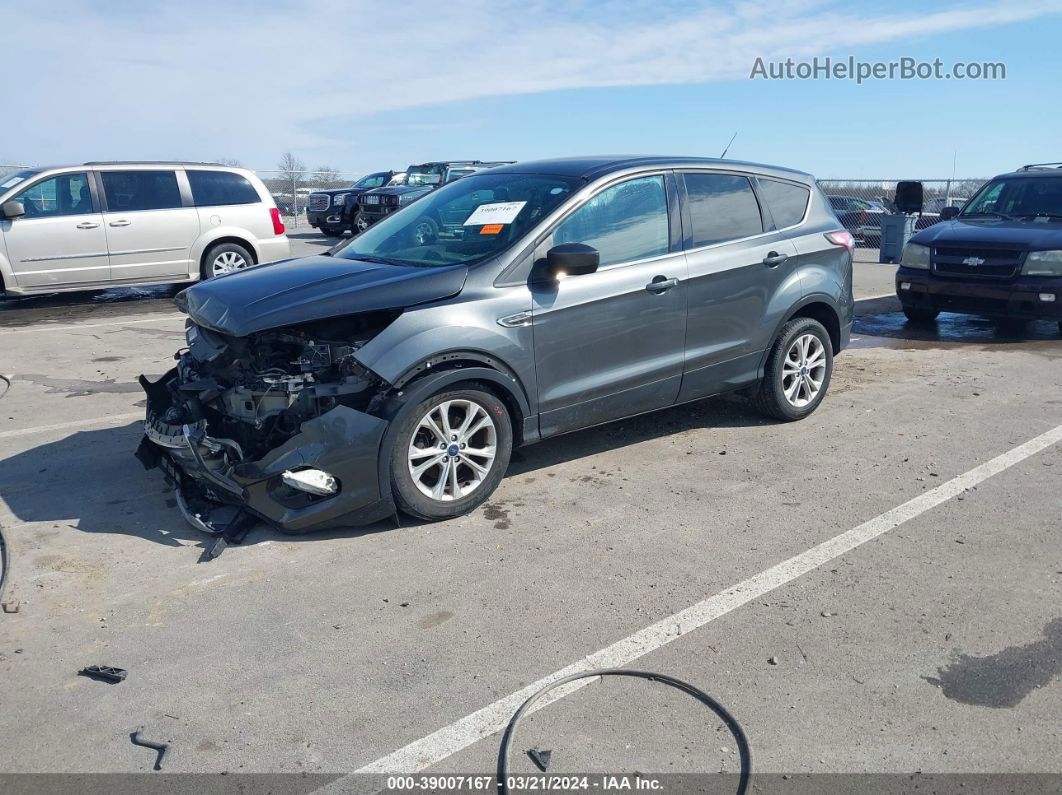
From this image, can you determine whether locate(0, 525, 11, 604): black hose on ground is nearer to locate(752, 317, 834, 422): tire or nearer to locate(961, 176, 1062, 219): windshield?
locate(752, 317, 834, 422): tire

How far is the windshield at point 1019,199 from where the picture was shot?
33.5ft

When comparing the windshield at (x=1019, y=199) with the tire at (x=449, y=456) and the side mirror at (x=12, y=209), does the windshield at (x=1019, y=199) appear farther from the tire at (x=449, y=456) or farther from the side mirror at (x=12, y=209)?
the side mirror at (x=12, y=209)

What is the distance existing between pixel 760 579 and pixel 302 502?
219 centimetres

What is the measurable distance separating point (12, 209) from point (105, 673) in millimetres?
9762

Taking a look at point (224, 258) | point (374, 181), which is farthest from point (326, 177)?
point (224, 258)

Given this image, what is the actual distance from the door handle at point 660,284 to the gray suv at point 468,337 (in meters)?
0.01

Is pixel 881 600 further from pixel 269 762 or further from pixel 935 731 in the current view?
pixel 269 762

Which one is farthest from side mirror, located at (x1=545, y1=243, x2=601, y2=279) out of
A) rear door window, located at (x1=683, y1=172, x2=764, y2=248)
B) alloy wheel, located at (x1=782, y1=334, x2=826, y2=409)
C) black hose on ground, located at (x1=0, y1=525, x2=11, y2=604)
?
black hose on ground, located at (x1=0, y1=525, x2=11, y2=604)

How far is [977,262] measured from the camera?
9.73 meters

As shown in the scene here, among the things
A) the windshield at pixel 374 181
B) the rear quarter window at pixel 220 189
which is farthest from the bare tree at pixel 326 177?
the rear quarter window at pixel 220 189

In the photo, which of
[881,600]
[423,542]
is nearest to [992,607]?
[881,600]

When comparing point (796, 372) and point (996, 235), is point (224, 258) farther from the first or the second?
point (996, 235)

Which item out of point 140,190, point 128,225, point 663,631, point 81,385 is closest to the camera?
point 663,631

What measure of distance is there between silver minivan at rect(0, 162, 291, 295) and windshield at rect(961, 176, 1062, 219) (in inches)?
360
